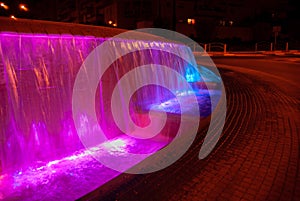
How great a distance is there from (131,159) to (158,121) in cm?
176

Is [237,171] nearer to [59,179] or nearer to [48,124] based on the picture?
[59,179]

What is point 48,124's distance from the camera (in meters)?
5.16

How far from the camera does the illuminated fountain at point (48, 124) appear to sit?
429 cm

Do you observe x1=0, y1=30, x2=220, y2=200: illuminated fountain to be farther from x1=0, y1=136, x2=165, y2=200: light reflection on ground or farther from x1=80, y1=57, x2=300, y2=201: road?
x1=80, y1=57, x2=300, y2=201: road

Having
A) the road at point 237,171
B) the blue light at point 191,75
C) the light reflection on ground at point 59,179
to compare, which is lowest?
the light reflection on ground at point 59,179

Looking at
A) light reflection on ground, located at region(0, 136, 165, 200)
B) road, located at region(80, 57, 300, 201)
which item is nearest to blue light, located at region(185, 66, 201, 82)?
road, located at region(80, 57, 300, 201)

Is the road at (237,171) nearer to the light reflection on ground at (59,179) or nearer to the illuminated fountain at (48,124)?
the light reflection on ground at (59,179)

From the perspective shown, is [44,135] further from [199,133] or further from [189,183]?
[199,133]

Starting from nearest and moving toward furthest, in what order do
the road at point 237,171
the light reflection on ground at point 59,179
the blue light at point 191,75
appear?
the road at point 237,171 → the light reflection on ground at point 59,179 → the blue light at point 191,75

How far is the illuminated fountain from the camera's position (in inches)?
169

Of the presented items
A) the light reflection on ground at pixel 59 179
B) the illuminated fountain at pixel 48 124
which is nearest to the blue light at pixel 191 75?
the illuminated fountain at pixel 48 124

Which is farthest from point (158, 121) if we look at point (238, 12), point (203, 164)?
point (238, 12)

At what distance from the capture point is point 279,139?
5.64m

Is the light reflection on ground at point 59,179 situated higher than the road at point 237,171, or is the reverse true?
the road at point 237,171
